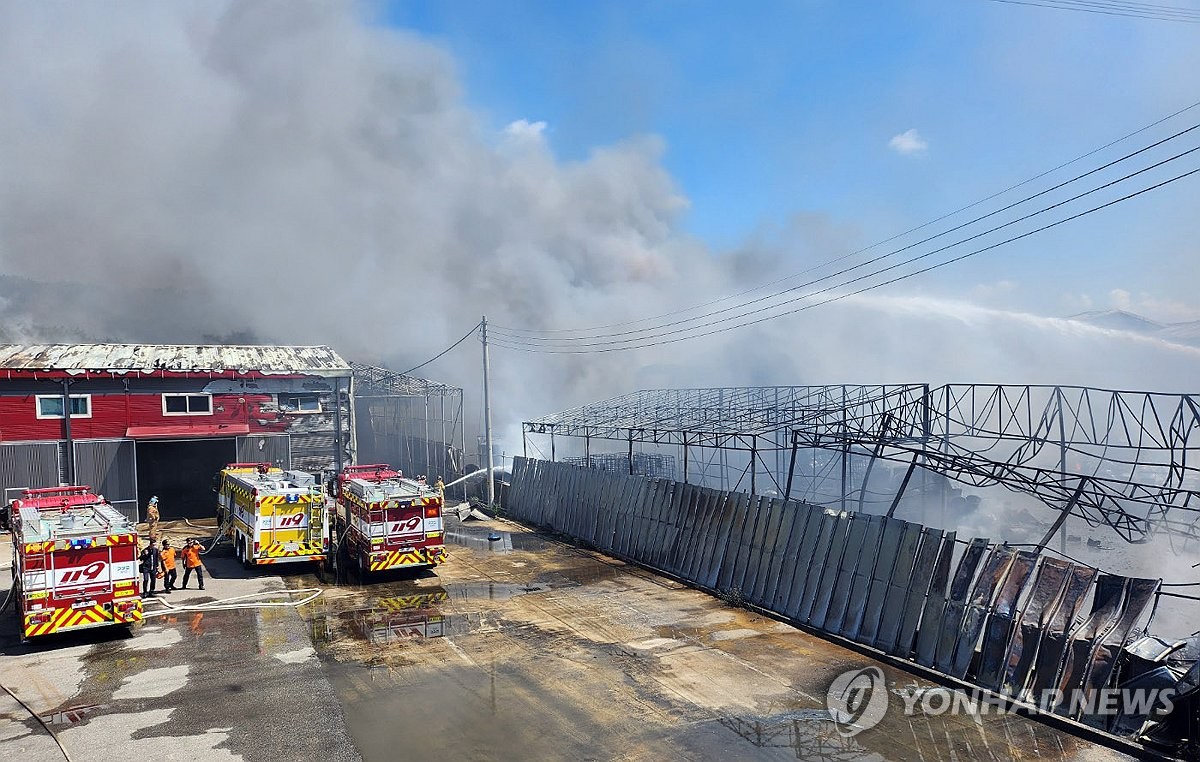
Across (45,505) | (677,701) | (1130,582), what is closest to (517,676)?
(677,701)

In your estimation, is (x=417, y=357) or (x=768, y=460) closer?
(x=768, y=460)

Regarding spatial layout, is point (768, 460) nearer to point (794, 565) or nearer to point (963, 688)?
point (794, 565)

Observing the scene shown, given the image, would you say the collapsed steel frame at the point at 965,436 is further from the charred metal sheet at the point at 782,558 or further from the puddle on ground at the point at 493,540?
the puddle on ground at the point at 493,540

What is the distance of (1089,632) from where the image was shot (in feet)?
Result: 30.7

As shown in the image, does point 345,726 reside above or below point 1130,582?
below

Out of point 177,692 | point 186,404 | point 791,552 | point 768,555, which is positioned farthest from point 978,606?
point 186,404

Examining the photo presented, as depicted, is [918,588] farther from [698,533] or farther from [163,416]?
[163,416]

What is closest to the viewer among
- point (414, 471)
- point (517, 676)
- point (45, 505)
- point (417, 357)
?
point (517, 676)

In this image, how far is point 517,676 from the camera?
35.7 ft

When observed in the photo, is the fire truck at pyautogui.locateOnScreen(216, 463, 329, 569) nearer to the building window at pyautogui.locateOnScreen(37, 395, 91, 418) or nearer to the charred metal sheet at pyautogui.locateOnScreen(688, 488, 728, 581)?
the charred metal sheet at pyautogui.locateOnScreen(688, 488, 728, 581)

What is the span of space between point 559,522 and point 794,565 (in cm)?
944

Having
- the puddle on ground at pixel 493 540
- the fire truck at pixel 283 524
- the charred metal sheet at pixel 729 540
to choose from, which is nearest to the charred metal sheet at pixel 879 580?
the charred metal sheet at pixel 729 540

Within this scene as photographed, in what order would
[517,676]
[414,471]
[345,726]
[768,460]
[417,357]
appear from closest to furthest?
[345,726], [517,676], [414,471], [768,460], [417,357]

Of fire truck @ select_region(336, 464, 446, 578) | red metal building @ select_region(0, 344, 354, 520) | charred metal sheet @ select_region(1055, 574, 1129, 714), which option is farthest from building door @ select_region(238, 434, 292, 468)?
charred metal sheet @ select_region(1055, 574, 1129, 714)
